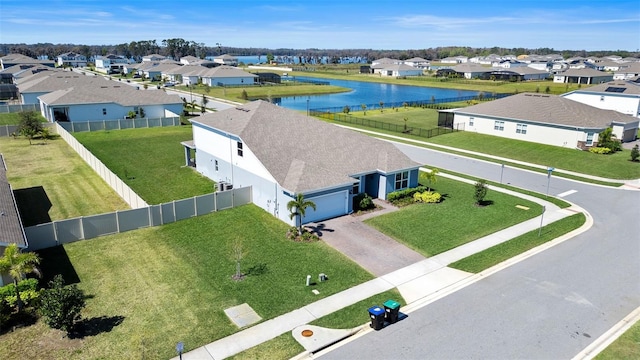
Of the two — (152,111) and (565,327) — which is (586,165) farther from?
(152,111)

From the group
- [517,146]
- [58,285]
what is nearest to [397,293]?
[58,285]

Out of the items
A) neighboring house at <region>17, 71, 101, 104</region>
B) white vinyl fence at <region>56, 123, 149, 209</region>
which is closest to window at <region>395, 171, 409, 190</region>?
white vinyl fence at <region>56, 123, 149, 209</region>

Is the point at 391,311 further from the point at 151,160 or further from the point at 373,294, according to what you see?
the point at 151,160

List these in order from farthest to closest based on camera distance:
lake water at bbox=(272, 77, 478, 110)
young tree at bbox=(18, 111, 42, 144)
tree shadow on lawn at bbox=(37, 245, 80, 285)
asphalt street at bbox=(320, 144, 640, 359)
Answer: lake water at bbox=(272, 77, 478, 110), young tree at bbox=(18, 111, 42, 144), tree shadow on lawn at bbox=(37, 245, 80, 285), asphalt street at bbox=(320, 144, 640, 359)

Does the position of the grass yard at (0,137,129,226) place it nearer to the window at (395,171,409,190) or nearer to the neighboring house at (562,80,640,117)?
A: the window at (395,171,409,190)

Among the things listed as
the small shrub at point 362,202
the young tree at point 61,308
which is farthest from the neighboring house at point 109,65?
the young tree at point 61,308
